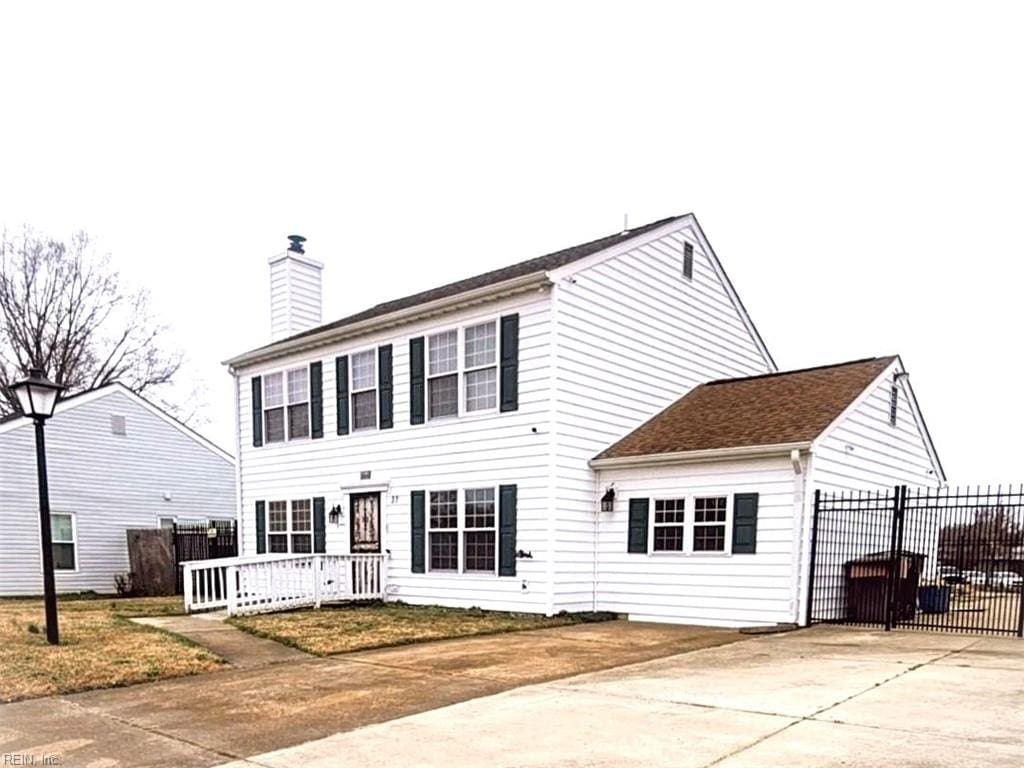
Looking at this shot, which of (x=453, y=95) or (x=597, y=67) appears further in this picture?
(x=453, y=95)

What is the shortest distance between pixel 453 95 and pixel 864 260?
41.9 ft

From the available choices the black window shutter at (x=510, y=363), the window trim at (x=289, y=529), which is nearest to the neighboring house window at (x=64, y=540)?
the window trim at (x=289, y=529)

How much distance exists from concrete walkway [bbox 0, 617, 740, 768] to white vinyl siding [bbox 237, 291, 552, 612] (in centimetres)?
265

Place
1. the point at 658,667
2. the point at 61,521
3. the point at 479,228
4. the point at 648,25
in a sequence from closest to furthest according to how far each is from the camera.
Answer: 1. the point at 658,667
2. the point at 648,25
3. the point at 61,521
4. the point at 479,228

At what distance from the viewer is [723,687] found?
222 inches

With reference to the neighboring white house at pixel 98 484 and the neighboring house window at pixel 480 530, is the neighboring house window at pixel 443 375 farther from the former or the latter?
the neighboring white house at pixel 98 484

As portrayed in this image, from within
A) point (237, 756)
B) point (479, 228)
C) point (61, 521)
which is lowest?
point (237, 756)

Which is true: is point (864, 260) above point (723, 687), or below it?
above

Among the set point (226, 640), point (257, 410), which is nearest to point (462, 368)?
point (226, 640)

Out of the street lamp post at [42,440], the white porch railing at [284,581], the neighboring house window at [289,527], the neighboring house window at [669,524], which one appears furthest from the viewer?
the neighboring house window at [289,527]

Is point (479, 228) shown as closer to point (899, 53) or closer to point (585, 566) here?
point (585, 566)

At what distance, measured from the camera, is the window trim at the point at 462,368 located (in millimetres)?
11492

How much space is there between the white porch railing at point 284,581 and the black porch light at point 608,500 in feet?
13.8

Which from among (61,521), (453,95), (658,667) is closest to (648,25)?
(453,95)
